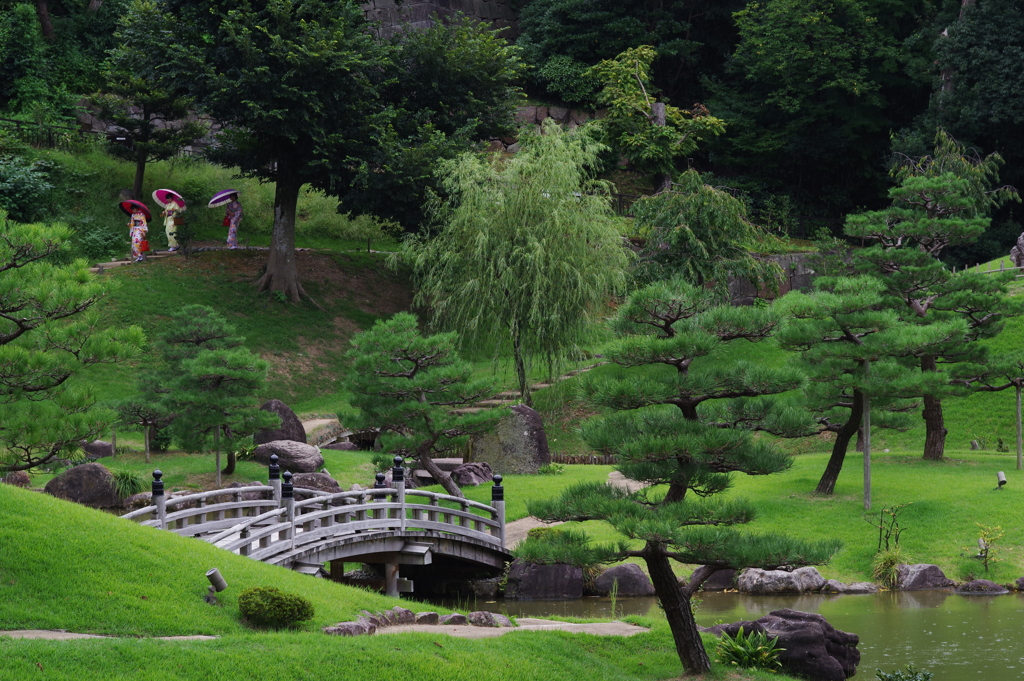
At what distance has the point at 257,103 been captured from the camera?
31.0 m

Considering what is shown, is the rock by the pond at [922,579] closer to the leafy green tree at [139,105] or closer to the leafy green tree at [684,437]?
the leafy green tree at [684,437]

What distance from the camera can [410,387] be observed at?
21.0 meters

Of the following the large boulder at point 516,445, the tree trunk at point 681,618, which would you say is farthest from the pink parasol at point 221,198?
the tree trunk at point 681,618

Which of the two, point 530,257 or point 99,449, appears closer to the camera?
point 99,449

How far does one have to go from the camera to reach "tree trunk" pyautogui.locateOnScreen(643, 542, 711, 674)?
12.9 m

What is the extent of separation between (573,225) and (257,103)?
33.5 ft

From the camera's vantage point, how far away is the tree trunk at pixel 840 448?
71.2 ft

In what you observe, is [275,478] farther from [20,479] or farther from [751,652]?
[751,652]

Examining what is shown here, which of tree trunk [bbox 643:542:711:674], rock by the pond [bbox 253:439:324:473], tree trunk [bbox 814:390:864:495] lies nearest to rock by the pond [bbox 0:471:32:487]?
rock by the pond [bbox 253:439:324:473]

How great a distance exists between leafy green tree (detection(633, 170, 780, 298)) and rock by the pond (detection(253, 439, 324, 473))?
12.1m

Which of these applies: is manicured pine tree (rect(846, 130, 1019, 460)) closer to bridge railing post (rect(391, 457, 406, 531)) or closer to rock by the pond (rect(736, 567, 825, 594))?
rock by the pond (rect(736, 567, 825, 594))

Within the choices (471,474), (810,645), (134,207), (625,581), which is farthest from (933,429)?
(134,207)

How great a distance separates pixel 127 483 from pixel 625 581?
32.3 ft

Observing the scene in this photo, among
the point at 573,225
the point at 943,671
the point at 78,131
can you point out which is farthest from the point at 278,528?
the point at 78,131
